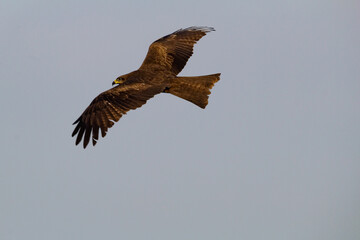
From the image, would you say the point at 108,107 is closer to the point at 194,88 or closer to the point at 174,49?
the point at 194,88

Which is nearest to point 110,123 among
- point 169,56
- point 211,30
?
point 169,56

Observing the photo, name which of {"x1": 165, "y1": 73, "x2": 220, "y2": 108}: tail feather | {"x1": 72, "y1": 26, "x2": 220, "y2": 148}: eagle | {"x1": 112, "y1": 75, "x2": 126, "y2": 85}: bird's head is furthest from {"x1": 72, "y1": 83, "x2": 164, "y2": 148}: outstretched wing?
{"x1": 112, "y1": 75, "x2": 126, "y2": 85}: bird's head

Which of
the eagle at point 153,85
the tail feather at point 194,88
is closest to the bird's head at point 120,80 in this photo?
the eagle at point 153,85

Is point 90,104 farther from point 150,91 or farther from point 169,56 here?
point 169,56

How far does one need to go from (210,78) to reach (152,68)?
5.23 ft

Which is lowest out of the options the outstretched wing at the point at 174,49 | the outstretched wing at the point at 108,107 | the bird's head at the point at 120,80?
the outstretched wing at the point at 108,107

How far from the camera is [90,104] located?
54.3 ft

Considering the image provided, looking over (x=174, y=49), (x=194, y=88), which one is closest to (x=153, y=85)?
(x=194, y=88)

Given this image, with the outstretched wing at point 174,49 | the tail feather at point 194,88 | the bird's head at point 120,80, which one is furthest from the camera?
the outstretched wing at point 174,49

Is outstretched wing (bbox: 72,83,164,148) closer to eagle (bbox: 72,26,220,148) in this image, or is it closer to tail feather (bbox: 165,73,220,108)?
eagle (bbox: 72,26,220,148)

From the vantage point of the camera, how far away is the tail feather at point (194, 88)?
17375 mm

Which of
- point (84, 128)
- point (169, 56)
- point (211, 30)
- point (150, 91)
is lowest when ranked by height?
point (84, 128)

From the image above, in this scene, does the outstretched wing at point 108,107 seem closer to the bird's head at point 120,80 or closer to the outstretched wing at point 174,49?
the bird's head at point 120,80

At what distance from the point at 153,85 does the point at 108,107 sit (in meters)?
1.40
